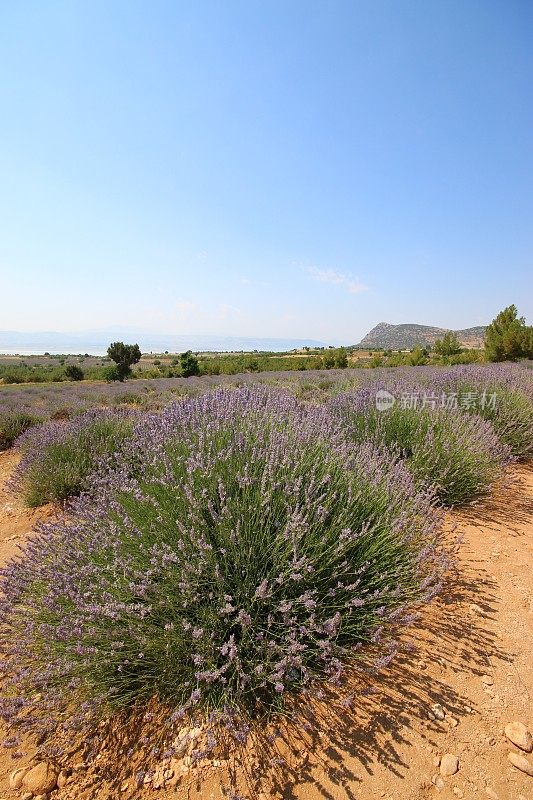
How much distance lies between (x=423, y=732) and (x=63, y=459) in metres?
4.03

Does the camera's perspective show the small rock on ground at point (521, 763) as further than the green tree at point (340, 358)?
No

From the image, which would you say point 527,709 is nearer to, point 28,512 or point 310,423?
point 310,423

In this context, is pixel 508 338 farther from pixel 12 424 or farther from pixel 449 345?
pixel 12 424

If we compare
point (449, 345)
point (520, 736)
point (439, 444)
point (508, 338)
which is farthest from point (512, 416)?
point (449, 345)

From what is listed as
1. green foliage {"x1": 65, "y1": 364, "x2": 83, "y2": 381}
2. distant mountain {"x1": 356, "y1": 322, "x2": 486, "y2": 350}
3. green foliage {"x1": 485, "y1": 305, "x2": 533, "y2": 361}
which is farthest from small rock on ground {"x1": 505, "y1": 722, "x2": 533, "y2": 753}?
distant mountain {"x1": 356, "y1": 322, "x2": 486, "y2": 350}

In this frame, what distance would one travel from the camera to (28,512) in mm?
4191

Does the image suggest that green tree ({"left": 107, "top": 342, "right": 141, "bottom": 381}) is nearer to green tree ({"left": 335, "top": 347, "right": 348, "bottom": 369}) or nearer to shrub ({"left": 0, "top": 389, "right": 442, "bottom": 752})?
green tree ({"left": 335, "top": 347, "right": 348, "bottom": 369})

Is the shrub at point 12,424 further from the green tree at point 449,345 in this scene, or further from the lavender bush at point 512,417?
the green tree at point 449,345

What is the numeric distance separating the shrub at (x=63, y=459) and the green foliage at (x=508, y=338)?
23372 millimetres

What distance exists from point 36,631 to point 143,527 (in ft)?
2.23

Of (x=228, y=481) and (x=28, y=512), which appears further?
(x=28, y=512)

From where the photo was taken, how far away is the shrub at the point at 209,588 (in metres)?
1.60

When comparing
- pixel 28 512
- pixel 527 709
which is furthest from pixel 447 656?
pixel 28 512

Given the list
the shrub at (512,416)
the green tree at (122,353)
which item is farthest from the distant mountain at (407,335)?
the shrub at (512,416)
